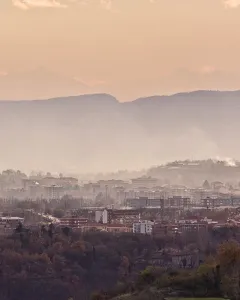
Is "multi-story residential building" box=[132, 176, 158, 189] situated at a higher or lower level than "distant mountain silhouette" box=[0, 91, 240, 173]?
lower

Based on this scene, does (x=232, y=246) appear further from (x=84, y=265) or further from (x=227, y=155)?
(x=227, y=155)

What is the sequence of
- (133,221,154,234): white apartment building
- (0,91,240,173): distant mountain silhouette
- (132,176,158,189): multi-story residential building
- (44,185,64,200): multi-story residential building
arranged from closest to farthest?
(133,221,154,234): white apartment building < (44,185,64,200): multi-story residential building < (132,176,158,189): multi-story residential building < (0,91,240,173): distant mountain silhouette

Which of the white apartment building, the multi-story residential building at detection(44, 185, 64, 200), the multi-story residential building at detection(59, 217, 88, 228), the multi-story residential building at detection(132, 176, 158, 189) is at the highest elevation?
the multi-story residential building at detection(132, 176, 158, 189)

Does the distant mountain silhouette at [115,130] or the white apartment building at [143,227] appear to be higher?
the distant mountain silhouette at [115,130]

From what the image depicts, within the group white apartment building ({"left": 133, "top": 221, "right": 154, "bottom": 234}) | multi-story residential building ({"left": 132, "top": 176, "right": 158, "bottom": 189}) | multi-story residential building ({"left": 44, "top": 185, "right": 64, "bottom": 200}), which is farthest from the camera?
multi-story residential building ({"left": 132, "top": 176, "right": 158, "bottom": 189})

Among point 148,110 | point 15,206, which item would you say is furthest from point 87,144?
point 15,206

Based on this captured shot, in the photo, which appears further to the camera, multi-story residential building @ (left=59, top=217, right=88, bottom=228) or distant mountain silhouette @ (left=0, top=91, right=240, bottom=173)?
distant mountain silhouette @ (left=0, top=91, right=240, bottom=173)

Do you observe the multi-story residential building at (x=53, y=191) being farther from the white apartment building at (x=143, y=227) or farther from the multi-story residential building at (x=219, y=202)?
the white apartment building at (x=143, y=227)

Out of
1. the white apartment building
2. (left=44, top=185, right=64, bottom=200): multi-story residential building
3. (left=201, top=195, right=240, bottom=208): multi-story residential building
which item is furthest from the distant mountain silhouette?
the white apartment building

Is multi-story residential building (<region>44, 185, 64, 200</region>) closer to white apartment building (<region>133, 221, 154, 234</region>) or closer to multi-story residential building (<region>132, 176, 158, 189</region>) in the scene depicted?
multi-story residential building (<region>132, 176, 158, 189</region>)

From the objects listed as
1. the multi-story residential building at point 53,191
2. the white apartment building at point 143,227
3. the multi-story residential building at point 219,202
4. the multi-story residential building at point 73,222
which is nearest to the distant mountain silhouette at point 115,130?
the multi-story residential building at point 53,191
